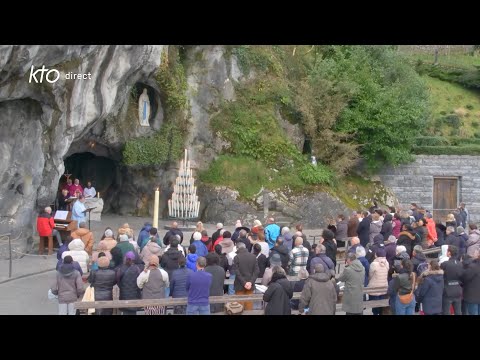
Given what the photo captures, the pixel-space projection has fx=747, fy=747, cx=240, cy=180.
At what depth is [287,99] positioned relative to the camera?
1112 inches

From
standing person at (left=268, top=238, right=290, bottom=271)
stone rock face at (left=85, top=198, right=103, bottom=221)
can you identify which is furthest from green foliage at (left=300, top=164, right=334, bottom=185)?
standing person at (left=268, top=238, right=290, bottom=271)

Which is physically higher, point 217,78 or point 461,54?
point 461,54

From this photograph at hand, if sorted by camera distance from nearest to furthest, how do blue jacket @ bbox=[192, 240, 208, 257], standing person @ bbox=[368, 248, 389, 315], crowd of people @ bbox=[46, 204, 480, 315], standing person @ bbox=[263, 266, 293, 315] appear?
1. standing person @ bbox=[263, 266, 293, 315]
2. crowd of people @ bbox=[46, 204, 480, 315]
3. standing person @ bbox=[368, 248, 389, 315]
4. blue jacket @ bbox=[192, 240, 208, 257]

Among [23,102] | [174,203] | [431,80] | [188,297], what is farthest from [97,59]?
[431,80]

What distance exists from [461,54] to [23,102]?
30053 mm

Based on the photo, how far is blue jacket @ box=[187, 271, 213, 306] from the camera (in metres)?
11.9

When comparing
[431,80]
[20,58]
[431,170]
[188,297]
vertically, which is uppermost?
[431,80]

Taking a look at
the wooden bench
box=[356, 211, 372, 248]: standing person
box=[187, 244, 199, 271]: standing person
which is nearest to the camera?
the wooden bench

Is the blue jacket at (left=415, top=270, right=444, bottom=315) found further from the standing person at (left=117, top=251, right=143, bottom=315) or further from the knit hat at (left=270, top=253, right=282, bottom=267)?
the standing person at (left=117, top=251, right=143, bottom=315)

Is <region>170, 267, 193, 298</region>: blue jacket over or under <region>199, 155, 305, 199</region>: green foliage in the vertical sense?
under

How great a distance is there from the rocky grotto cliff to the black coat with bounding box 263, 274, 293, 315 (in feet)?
26.8

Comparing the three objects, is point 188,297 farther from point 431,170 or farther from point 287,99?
point 431,170

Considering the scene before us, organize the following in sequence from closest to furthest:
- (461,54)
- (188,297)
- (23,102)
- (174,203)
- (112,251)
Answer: (188,297), (112,251), (23,102), (174,203), (461,54)

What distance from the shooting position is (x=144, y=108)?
25.8m
